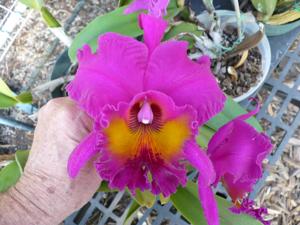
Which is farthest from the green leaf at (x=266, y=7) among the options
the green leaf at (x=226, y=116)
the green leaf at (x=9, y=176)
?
the green leaf at (x=9, y=176)

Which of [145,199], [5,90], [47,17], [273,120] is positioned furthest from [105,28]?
[273,120]

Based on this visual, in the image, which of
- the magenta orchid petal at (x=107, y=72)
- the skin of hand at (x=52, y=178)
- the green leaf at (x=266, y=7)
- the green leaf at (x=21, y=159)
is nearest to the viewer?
the magenta orchid petal at (x=107, y=72)

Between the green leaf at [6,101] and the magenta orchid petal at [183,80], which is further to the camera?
the green leaf at [6,101]

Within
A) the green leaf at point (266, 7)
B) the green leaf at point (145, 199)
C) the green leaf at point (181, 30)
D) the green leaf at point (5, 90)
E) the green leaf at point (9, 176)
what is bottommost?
the green leaf at point (145, 199)

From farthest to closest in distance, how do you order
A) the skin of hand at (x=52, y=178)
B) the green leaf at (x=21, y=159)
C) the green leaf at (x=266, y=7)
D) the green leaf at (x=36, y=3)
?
1. the green leaf at (x=266, y=7)
2. the green leaf at (x=36, y=3)
3. the green leaf at (x=21, y=159)
4. the skin of hand at (x=52, y=178)

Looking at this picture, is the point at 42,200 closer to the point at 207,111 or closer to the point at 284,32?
the point at 207,111

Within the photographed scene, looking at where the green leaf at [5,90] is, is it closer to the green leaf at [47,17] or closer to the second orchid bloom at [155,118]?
the green leaf at [47,17]
